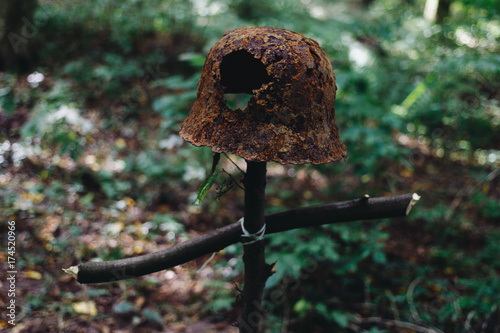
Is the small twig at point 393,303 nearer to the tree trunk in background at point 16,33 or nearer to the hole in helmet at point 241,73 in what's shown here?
the hole in helmet at point 241,73

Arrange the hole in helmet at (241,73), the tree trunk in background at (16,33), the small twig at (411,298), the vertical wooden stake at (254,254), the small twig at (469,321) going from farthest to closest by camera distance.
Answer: the tree trunk in background at (16,33) → the small twig at (411,298) → the small twig at (469,321) → the vertical wooden stake at (254,254) → the hole in helmet at (241,73)

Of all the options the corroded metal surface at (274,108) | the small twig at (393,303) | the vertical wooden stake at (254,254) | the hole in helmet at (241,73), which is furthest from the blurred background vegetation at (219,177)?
the hole in helmet at (241,73)

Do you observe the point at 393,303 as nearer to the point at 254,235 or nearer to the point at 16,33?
the point at 254,235

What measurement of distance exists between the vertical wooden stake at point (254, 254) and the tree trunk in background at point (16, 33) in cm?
581

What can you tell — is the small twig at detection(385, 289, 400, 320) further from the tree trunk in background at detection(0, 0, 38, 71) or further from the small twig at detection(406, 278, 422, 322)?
the tree trunk in background at detection(0, 0, 38, 71)

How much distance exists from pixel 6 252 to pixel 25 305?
64 cm

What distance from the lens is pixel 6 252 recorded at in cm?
270

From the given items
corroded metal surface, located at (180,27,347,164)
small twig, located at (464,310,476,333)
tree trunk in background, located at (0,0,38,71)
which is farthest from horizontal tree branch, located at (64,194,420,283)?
tree trunk in background, located at (0,0,38,71)

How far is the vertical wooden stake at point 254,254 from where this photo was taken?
122cm

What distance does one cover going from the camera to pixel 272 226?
1.31m

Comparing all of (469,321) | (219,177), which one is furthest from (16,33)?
(469,321)

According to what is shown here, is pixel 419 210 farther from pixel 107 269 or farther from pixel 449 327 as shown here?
pixel 107 269

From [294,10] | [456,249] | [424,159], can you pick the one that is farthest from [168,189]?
[424,159]

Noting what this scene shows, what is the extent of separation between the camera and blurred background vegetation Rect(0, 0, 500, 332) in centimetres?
260
